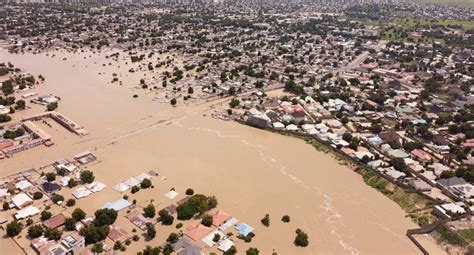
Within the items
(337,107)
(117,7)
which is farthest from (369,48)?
(117,7)

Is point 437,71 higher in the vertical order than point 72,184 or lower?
lower

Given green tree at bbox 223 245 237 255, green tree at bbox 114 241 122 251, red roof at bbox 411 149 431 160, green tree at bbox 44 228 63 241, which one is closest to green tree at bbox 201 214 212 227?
green tree at bbox 223 245 237 255

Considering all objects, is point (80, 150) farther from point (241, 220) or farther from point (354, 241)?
point (354, 241)

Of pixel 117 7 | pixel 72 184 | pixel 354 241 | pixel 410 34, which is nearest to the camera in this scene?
pixel 354 241

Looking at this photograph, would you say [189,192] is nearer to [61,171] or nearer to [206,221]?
[206,221]

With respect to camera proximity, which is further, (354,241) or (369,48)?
(369,48)

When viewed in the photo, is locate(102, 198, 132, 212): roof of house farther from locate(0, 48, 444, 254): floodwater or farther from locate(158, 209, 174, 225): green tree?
locate(158, 209, 174, 225): green tree

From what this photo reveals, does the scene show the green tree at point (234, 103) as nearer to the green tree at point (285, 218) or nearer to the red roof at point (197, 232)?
the green tree at point (285, 218)

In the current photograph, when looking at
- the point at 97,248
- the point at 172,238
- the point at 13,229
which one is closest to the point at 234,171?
the point at 172,238
